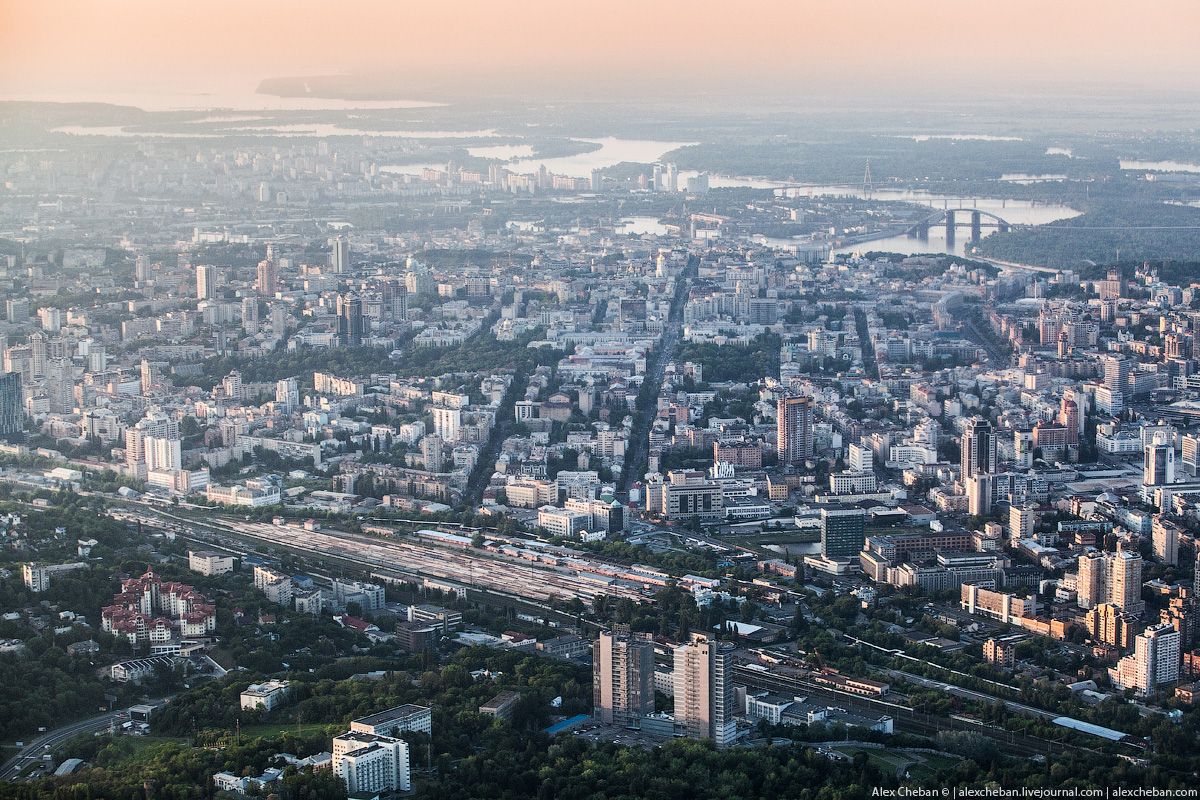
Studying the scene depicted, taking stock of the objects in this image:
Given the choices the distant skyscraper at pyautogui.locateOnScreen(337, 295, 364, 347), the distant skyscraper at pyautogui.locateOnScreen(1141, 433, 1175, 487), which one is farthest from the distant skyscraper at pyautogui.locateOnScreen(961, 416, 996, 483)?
the distant skyscraper at pyautogui.locateOnScreen(337, 295, 364, 347)

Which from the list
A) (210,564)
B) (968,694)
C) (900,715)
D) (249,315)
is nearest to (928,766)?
(900,715)

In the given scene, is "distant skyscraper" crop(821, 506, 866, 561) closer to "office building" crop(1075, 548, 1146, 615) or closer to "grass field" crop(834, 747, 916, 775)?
"office building" crop(1075, 548, 1146, 615)

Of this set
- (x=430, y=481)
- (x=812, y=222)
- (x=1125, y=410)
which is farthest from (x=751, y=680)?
(x=812, y=222)

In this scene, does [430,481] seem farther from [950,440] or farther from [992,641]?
[992,641]

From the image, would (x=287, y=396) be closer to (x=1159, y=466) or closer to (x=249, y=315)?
(x=249, y=315)

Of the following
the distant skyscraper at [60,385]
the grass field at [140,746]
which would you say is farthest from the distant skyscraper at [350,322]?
the grass field at [140,746]
